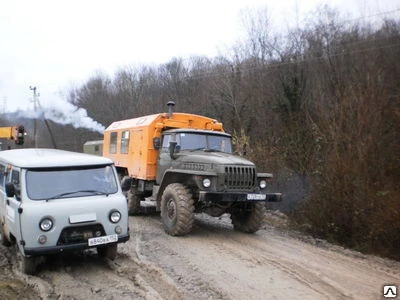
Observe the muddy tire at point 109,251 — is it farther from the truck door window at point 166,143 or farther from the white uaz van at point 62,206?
the truck door window at point 166,143

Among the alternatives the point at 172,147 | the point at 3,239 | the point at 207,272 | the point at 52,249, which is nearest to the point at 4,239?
the point at 3,239

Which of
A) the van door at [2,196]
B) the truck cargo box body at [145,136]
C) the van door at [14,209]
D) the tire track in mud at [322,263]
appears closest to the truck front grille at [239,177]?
the tire track in mud at [322,263]

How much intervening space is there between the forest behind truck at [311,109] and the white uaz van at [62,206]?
5.33m

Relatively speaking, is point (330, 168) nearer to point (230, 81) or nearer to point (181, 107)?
point (230, 81)

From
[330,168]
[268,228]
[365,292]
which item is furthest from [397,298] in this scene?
[268,228]

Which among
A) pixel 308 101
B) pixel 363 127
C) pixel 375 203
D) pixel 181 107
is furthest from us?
pixel 181 107

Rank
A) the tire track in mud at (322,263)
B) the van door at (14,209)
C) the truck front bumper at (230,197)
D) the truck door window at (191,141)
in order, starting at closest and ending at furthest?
the tire track in mud at (322,263) < the van door at (14,209) < the truck front bumper at (230,197) < the truck door window at (191,141)

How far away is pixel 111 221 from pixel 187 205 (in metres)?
2.65

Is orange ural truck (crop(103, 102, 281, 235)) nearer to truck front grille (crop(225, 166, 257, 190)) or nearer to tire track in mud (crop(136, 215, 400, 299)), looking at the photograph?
truck front grille (crop(225, 166, 257, 190))

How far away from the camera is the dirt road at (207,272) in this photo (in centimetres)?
668

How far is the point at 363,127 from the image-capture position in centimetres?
1098

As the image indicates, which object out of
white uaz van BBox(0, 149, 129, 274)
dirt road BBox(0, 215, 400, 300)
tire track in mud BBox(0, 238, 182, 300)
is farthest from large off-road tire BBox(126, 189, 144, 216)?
→ white uaz van BBox(0, 149, 129, 274)

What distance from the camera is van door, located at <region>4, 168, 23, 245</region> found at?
7.51 metres

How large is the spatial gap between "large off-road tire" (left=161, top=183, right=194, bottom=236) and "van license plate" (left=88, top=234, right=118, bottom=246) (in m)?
2.56
